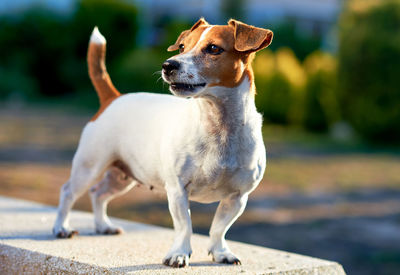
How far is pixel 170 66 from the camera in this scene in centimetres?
231

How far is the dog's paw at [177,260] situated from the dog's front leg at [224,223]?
236 millimetres

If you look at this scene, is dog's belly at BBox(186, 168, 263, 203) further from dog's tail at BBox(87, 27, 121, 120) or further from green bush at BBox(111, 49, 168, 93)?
green bush at BBox(111, 49, 168, 93)

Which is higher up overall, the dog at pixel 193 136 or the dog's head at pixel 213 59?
the dog's head at pixel 213 59

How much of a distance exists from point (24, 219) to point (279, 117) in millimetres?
12652

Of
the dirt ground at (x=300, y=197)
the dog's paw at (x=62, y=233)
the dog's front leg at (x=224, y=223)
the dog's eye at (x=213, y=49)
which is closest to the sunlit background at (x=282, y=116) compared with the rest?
the dirt ground at (x=300, y=197)

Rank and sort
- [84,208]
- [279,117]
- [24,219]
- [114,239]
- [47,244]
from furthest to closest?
[279,117] → [84,208] → [24,219] → [114,239] → [47,244]

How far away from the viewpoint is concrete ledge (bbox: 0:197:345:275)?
2.72 meters

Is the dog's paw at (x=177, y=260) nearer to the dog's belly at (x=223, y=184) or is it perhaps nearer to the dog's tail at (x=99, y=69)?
the dog's belly at (x=223, y=184)

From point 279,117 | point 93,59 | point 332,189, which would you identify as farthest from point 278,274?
point 279,117

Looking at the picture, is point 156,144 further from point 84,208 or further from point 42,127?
point 42,127

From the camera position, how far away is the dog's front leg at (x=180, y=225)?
2.65 metres

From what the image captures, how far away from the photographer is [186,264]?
2.68 metres

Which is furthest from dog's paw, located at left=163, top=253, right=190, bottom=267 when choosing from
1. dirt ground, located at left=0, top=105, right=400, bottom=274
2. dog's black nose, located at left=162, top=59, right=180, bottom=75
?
dirt ground, located at left=0, top=105, right=400, bottom=274

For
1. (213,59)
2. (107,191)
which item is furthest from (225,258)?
(213,59)
